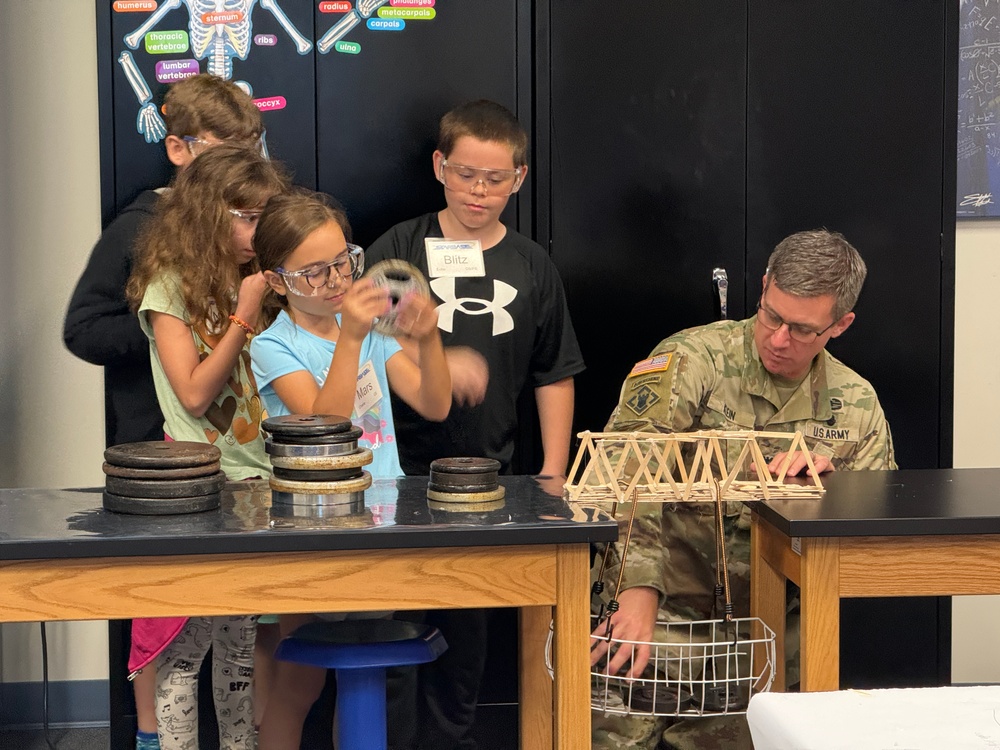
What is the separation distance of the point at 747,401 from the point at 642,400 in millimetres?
245

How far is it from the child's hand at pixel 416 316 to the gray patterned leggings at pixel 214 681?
26.8 inches

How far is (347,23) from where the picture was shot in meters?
2.94

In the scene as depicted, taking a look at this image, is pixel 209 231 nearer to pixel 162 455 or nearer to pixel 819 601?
pixel 162 455

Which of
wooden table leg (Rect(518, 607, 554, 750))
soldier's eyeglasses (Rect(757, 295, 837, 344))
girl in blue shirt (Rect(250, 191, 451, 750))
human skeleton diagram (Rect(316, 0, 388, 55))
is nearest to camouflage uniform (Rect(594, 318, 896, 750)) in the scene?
soldier's eyeglasses (Rect(757, 295, 837, 344))

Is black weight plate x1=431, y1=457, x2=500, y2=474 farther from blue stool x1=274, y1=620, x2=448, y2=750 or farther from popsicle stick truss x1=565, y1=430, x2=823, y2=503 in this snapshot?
blue stool x1=274, y1=620, x2=448, y2=750

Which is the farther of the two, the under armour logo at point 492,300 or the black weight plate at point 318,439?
the under armour logo at point 492,300

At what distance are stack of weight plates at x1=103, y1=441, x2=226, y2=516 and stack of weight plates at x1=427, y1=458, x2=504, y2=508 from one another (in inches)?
13.9

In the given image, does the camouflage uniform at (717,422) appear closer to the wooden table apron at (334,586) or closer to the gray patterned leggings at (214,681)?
the wooden table apron at (334,586)

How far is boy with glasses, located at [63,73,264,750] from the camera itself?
105 inches

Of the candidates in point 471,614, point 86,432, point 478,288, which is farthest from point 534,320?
point 86,432

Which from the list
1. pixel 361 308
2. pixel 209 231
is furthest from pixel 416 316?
pixel 209 231

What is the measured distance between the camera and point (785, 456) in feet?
7.06

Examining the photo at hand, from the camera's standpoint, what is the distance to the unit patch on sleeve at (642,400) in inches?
93.7

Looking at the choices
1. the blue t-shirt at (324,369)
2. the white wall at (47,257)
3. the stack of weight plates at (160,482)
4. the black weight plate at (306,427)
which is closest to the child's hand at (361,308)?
the blue t-shirt at (324,369)
